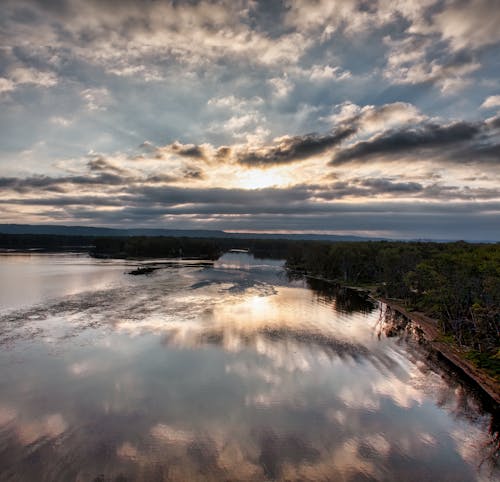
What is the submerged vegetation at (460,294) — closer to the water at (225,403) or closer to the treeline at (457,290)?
the treeline at (457,290)

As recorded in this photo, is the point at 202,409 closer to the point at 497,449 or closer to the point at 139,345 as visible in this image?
the point at 139,345

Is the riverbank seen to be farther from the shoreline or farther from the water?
the water

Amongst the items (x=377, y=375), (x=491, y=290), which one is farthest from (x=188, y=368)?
(x=491, y=290)

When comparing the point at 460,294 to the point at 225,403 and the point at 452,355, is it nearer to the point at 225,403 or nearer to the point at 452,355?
the point at 452,355

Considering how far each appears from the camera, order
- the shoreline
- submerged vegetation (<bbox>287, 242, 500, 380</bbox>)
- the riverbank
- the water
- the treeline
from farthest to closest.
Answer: the treeline → submerged vegetation (<bbox>287, 242, 500, 380</bbox>) → the riverbank → the shoreline → the water

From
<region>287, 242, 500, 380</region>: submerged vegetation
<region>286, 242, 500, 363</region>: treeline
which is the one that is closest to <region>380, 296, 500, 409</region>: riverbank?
<region>287, 242, 500, 380</region>: submerged vegetation

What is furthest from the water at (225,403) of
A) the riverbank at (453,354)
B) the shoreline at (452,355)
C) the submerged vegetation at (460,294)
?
the submerged vegetation at (460,294)
